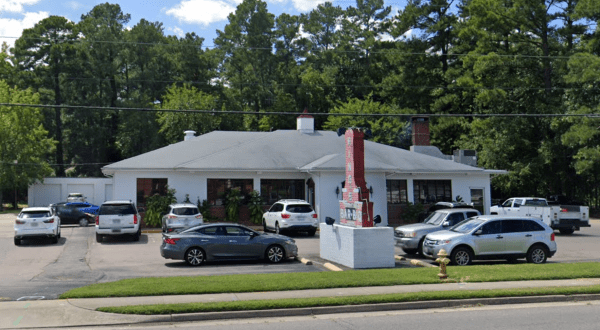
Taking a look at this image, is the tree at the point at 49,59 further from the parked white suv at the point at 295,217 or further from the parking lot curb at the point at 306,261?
the parking lot curb at the point at 306,261

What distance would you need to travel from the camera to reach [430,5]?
62.0 metres

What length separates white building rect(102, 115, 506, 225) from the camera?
103 feet

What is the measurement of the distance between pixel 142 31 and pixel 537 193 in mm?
50388

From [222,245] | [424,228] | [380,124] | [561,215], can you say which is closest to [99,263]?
[222,245]

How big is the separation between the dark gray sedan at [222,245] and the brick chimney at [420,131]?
76.5ft

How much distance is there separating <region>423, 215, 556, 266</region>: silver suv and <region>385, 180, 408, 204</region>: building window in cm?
1515

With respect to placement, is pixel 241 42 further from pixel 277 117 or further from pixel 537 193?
pixel 537 193

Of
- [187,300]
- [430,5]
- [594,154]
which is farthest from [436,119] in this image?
[187,300]

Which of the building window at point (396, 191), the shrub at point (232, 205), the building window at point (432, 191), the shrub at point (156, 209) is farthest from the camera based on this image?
the building window at point (432, 191)

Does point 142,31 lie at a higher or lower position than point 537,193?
higher

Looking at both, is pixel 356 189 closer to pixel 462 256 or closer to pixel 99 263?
pixel 462 256

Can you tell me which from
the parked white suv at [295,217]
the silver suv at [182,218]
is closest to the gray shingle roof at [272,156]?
the parked white suv at [295,217]

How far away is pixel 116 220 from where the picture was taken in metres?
24.9

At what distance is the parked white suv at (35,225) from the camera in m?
24.3
